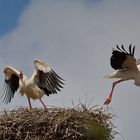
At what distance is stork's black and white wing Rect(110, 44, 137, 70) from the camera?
29.4ft

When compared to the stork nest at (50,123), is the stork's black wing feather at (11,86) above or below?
above

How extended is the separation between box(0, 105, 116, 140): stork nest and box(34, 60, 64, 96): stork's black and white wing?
305 centimetres

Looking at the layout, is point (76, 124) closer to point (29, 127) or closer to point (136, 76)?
point (29, 127)

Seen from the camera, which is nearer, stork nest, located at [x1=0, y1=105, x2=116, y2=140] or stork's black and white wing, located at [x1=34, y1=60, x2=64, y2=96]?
stork nest, located at [x1=0, y1=105, x2=116, y2=140]

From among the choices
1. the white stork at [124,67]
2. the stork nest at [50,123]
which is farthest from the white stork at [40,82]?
the stork nest at [50,123]

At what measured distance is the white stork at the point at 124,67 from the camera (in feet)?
29.7

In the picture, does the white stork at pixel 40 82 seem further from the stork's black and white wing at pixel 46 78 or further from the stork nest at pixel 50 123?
the stork nest at pixel 50 123

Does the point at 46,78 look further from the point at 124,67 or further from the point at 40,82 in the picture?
the point at 124,67

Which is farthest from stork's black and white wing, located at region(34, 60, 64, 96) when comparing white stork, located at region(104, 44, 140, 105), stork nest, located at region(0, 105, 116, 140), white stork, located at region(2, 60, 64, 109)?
stork nest, located at region(0, 105, 116, 140)

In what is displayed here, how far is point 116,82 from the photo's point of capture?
992 centimetres

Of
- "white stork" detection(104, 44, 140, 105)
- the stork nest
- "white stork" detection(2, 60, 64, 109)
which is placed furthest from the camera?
"white stork" detection(2, 60, 64, 109)

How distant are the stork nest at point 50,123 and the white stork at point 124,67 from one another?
1813mm

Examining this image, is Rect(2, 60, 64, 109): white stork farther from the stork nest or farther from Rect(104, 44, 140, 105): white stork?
the stork nest

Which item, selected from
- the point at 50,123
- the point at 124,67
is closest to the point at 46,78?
the point at 124,67
